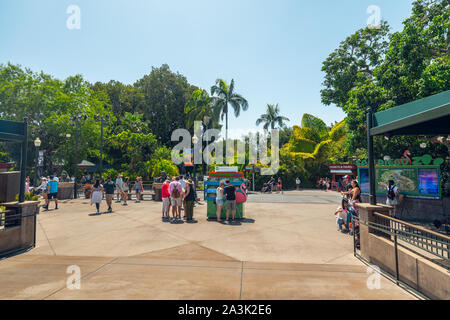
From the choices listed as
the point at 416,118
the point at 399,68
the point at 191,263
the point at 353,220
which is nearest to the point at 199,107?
the point at 399,68

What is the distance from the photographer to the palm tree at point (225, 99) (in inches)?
1427

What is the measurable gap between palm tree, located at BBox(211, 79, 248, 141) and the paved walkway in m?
28.7

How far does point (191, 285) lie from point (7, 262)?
4.53 m

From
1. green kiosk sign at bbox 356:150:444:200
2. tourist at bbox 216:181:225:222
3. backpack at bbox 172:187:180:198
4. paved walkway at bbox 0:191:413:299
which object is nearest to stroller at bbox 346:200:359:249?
paved walkway at bbox 0:191:413:299

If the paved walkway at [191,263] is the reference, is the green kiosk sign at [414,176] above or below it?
above

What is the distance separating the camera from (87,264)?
17.5ft

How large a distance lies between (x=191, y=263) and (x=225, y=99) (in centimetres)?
3324

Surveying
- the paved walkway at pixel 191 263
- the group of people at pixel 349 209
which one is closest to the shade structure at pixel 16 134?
the paved walkway at pixel 191 263

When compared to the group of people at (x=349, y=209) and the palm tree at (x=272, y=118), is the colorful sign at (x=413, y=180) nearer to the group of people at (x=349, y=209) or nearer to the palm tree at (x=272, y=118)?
the group of people at (x=349, y=209)

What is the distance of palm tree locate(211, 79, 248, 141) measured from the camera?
36250 mm

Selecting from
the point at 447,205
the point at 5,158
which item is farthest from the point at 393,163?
the point at 5,158

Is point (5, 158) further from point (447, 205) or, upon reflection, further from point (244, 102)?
point (447, 205)

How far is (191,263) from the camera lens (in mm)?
5395

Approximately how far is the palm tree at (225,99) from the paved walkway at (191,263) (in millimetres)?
28657
